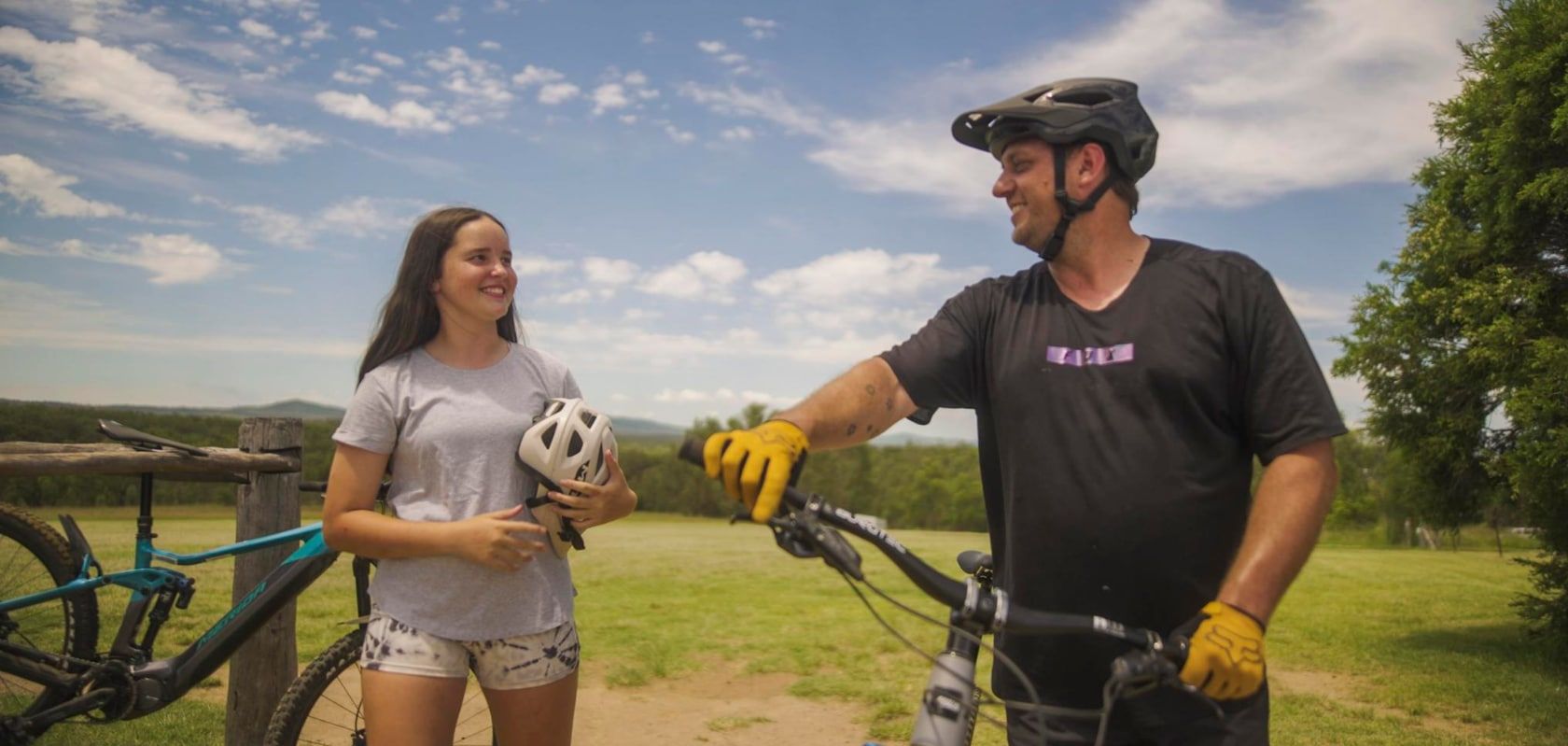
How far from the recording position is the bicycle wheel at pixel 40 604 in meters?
5.69

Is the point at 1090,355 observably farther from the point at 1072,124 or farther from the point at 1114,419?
the point at 1072,124

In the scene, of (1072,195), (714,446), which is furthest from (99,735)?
(1072,195)

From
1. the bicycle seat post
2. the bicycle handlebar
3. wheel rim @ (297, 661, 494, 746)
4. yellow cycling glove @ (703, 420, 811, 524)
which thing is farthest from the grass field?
the bicycle handlebar

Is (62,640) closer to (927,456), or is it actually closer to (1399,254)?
(1399,254)

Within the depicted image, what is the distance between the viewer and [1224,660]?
7.01ft

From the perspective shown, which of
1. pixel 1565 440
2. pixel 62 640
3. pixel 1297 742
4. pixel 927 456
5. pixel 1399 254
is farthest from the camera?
pixel 927 456

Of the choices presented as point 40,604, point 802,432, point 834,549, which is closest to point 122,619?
point 40,604

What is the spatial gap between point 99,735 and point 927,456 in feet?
183

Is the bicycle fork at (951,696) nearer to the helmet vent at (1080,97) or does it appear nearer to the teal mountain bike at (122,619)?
the helmet vent at (1080,97)

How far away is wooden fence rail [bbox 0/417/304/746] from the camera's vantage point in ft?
18.3

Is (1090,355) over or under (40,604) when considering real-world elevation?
over

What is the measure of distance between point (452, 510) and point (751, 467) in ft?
5.03

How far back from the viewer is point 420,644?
10.4 ft

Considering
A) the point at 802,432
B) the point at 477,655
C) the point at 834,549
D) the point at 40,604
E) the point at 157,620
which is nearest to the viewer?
the point at 834,549
